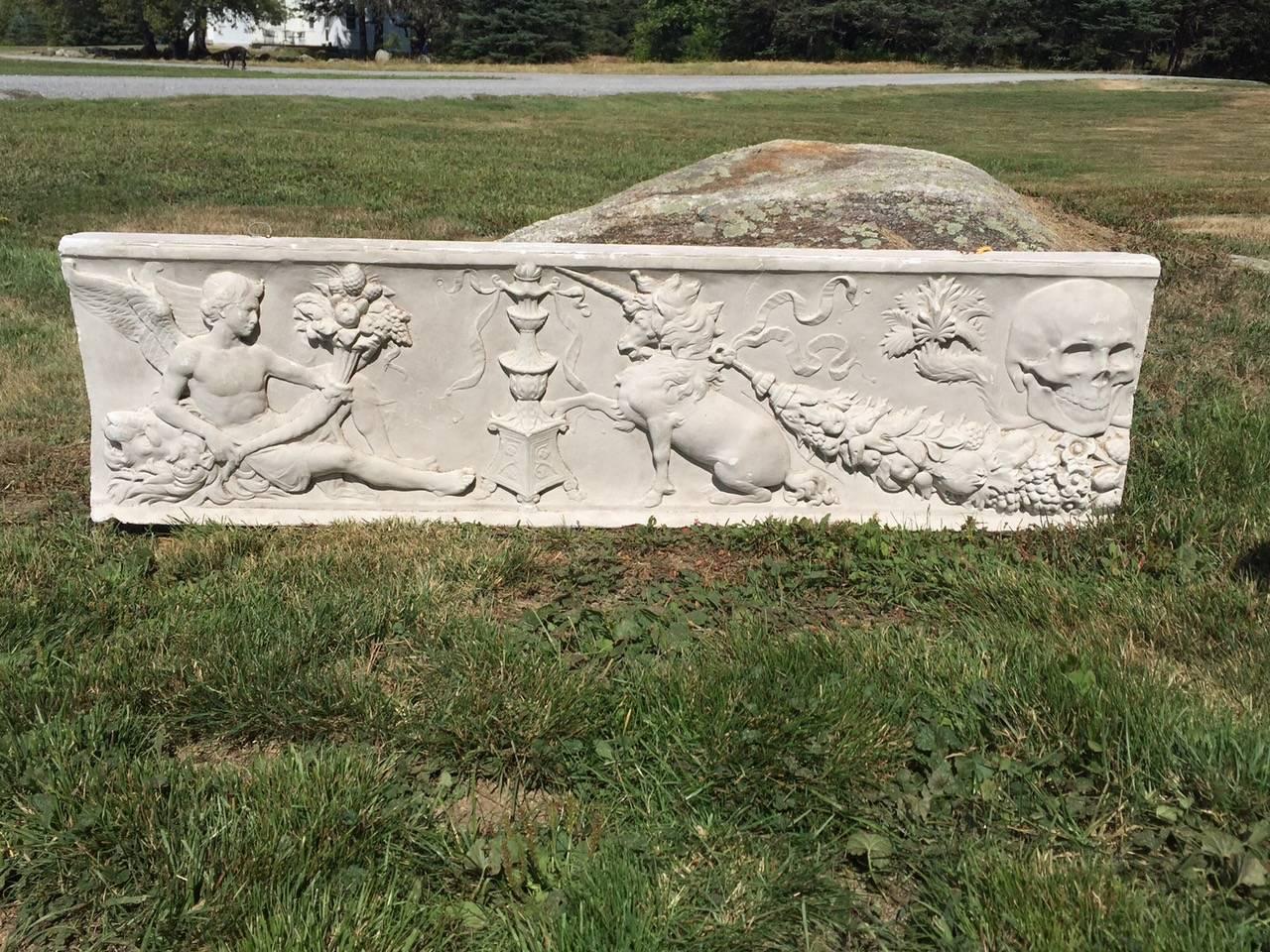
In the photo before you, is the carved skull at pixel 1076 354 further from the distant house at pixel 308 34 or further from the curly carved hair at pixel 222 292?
the distant house at pixel 308 34

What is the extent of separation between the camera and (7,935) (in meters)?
1.86

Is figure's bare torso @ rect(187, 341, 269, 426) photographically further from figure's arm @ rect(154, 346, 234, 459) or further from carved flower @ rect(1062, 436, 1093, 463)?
carved flower @ rect(1062, 436, 1093, 463)

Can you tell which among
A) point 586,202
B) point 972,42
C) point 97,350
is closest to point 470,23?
point 972,42

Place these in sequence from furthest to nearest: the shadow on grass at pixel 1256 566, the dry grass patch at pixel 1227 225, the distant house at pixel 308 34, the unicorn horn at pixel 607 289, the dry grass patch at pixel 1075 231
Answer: the distant house at pixel 308 34, the dry grass patch at pixel 1227 225, the dry grass patch at pixel 1075 231, the unicorn horn at pixel 607 289, the shadow on grass at pixel 1256 566

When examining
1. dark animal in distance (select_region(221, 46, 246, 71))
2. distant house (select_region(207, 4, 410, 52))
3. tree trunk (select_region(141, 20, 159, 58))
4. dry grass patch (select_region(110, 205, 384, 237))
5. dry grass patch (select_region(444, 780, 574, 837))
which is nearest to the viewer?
dry grass patch (select_region(444, 780, 574, 837))

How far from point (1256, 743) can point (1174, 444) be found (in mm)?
2095

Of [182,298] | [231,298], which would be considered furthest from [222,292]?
[182,298]

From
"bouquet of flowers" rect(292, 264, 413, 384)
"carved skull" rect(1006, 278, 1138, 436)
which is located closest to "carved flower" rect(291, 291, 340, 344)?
"bouquet of flowers" rect(292, 264, 413, 384)

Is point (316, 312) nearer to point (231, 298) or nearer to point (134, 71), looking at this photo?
point (231, 298)

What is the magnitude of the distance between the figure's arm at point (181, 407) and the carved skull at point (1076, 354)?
8.93 feet

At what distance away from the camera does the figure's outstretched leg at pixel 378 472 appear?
3.41 metres

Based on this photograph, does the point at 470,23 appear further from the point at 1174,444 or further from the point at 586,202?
the point at 1174,444

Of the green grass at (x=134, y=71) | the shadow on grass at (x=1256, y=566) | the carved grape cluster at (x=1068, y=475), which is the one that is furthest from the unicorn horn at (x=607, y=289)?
the green grass at (x=134, y=71)

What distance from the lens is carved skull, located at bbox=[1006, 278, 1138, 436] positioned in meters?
3.30
